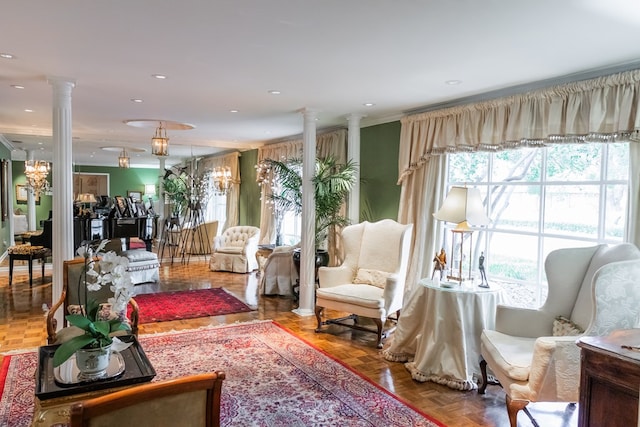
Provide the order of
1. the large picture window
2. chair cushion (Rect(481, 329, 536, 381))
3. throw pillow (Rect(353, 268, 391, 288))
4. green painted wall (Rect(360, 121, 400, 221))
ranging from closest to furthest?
chair cushion (Rect(481, 329, 536, 381)) → the large picture window → throw pillow (Rect(353, 268, 391, 288)) → green painted wall (Rect(360, 121, 400, 221))

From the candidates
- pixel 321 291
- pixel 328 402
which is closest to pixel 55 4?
pixel 328 402

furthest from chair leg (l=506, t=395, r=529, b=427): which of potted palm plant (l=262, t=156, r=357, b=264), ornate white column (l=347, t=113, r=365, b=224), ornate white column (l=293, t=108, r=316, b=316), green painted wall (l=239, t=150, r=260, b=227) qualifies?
green painted wall (l=239, t=150, r=260, b=227)

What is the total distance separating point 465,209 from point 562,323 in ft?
3.48

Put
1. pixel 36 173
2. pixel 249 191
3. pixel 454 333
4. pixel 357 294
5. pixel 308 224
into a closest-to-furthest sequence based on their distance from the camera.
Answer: pixel 454 333 < pixel 357 294 < pixel 308 224 < pixel 36 173 < pixel 249 191

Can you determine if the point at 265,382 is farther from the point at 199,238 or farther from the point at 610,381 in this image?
the point at 199,238

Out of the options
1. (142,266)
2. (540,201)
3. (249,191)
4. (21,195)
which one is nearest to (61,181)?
(142,266)

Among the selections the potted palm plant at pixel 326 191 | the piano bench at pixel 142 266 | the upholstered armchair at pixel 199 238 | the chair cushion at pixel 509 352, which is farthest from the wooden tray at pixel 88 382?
the upholstered armchair at pixel 199 238

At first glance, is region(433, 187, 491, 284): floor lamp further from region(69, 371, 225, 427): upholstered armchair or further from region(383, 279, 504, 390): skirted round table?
region(69, 371, 225, 427): upholstered armchair

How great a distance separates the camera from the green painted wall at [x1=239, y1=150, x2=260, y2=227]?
874 centimetres

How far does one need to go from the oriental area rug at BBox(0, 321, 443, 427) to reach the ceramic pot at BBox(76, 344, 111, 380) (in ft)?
2.99

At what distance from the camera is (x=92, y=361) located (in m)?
2.03

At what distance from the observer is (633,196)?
308cm

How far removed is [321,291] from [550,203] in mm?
2242

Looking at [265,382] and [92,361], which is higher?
[92,361]
